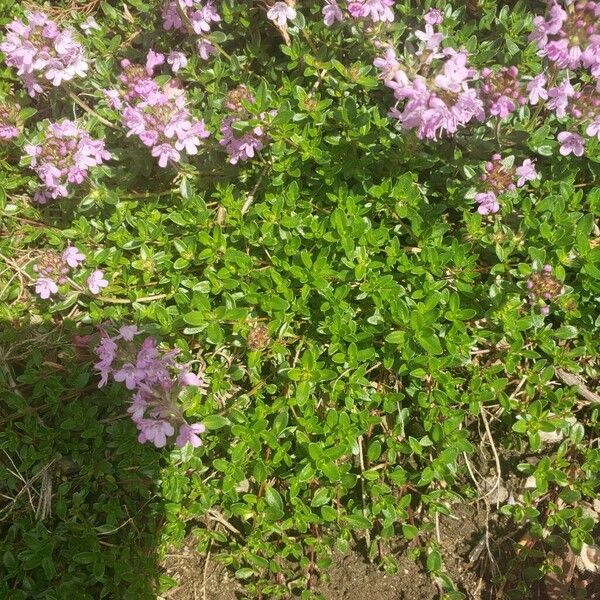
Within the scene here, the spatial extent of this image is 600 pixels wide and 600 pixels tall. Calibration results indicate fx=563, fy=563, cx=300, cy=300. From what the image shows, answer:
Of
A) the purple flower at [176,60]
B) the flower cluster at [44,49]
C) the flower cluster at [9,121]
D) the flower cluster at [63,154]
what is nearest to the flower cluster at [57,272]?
the flower cluster at [63,154]

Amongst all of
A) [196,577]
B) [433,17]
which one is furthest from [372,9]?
[196,577]

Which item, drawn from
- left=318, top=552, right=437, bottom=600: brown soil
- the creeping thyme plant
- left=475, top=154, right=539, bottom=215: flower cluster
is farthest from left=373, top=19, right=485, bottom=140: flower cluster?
left=318, top=552, right=437, bottom=600: brown soil

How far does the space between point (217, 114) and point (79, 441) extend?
197cm

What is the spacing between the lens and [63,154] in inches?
116

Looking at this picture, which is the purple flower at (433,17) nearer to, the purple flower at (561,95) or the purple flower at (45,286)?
the purple flower at (561,95)

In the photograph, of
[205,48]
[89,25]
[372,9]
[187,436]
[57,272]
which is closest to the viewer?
[187,436]

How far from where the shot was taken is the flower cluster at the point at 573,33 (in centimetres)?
227

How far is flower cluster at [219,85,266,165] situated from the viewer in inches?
114

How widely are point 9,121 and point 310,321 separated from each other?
2107mm

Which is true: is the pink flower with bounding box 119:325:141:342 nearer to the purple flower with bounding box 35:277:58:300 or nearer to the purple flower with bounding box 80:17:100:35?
the purple flower with bounding box 35:277:58:300

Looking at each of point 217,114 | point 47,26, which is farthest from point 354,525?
point 47,26

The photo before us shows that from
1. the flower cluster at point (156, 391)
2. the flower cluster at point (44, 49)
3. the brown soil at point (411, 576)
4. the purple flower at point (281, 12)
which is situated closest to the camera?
the flower cluster at point (156, 391)

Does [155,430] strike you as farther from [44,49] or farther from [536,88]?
[536,88]

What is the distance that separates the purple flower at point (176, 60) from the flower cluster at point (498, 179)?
1.80m
